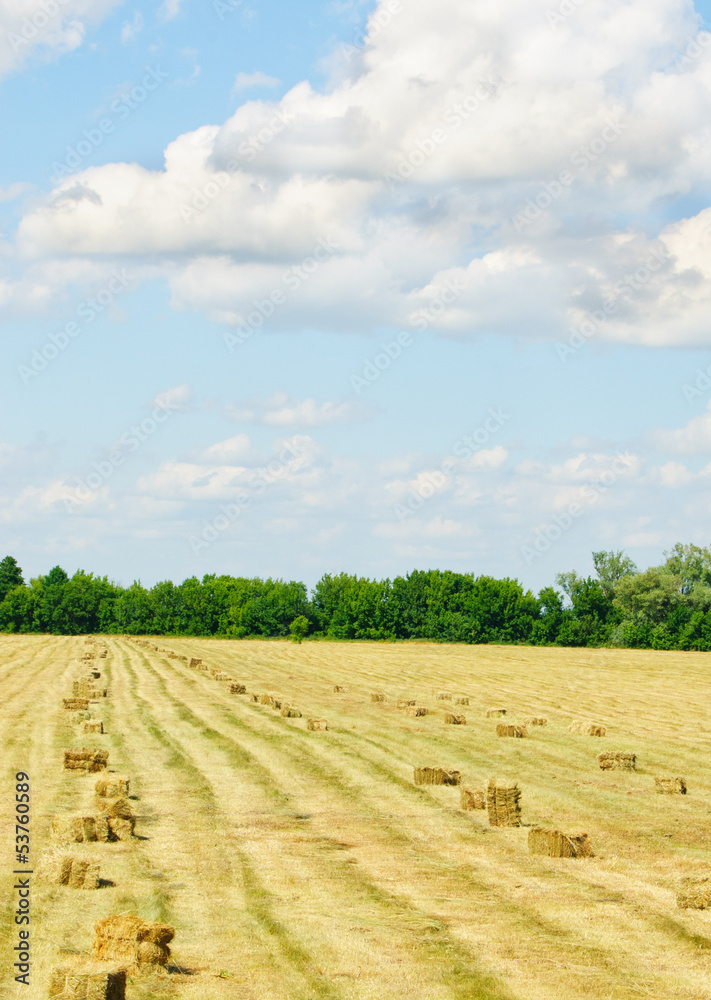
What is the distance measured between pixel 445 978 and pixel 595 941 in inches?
84.1

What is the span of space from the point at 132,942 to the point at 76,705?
2436 cm

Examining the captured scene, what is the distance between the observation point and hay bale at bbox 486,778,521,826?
17.5 meters

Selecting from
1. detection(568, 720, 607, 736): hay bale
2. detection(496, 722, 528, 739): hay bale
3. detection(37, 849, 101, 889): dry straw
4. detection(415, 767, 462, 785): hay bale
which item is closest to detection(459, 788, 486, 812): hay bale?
detection(415, 767, 462, 785): hay bale

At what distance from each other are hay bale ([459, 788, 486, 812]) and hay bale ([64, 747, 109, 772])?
7.26 meters

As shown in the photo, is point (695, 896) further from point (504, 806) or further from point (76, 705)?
point (76, 705)

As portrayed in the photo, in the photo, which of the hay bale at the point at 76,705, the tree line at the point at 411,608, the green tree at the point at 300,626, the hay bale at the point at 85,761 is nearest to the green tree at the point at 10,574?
the tree line at the point at 411,608

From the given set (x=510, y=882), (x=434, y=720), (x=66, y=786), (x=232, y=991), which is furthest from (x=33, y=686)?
(x=232, y=991)

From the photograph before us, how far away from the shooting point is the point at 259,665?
68625 millimetres

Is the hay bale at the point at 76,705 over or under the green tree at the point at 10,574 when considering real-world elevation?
under

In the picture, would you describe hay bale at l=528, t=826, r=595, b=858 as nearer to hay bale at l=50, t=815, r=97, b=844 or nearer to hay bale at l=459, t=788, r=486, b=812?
hay bale at l=459, t=788, r=486, b=812

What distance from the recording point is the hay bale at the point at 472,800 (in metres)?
18.7

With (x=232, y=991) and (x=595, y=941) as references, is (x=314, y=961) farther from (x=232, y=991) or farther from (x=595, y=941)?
(x=595, y=941)

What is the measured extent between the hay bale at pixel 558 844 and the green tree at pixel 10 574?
17101 centimetres

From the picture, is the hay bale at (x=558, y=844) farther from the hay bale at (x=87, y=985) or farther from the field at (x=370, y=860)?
the hay bale at (x=87, y=985)
